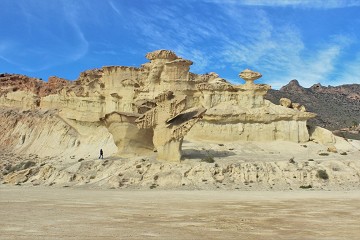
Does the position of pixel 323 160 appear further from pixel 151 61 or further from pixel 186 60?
pixel 151 61

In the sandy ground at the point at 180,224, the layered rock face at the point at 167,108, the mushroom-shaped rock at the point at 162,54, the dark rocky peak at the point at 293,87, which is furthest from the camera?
the dark rocky peak at the point at 293,87

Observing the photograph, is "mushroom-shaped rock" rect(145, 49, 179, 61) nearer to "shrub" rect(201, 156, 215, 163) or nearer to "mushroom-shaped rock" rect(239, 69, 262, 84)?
"mushroom-shaped rock" rect(239, 69, 262, 84)

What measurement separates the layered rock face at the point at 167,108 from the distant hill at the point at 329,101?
4281 cm

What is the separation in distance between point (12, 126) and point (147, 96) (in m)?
27.0

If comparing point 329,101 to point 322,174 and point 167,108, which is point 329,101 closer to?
point 322,174

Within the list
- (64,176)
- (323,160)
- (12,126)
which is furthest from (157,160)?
(12,126)

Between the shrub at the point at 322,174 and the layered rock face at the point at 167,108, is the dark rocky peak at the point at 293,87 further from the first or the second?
the shrub at the point at 322,174

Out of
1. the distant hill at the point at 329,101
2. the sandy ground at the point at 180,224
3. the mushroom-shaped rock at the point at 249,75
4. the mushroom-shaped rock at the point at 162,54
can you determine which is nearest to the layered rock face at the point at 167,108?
the mushroom-shaped rock at the point at 162,54

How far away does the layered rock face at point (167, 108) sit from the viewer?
104ft

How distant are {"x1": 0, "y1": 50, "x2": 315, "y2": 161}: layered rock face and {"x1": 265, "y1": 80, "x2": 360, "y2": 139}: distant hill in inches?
1686

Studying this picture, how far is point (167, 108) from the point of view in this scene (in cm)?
3170

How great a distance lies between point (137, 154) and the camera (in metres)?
34.0

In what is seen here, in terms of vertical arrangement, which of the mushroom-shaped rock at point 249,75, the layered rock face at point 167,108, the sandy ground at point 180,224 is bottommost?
the sandy ground at point 180,224

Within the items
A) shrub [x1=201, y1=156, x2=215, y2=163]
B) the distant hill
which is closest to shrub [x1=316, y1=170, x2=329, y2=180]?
shrub [x1=201, y1=156, x2=215, y2=163]
